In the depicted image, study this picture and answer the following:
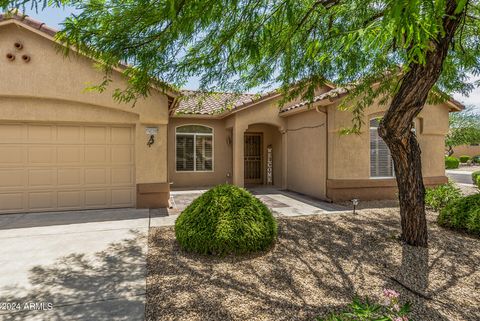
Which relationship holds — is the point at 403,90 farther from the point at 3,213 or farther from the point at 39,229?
the point at 3,213

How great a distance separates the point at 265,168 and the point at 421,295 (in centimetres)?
1158

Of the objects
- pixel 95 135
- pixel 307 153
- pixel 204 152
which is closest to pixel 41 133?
pixel 95 135

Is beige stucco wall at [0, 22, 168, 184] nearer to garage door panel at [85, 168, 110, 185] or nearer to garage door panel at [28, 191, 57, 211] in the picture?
garage door panel at [85, 168, 110, 185]

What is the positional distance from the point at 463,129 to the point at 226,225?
44280mm

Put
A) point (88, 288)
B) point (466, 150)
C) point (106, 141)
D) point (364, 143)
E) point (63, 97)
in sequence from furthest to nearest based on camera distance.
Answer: point (466, 150) < point (364, 143) < point (106, 141) < point (63, 97) < point (88, 288)

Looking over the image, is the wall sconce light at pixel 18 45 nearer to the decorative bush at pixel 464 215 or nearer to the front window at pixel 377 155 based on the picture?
the front window at pixel 377 155

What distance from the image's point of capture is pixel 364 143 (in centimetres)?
1047

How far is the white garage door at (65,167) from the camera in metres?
8.23

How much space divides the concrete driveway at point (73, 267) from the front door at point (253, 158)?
8.00 m

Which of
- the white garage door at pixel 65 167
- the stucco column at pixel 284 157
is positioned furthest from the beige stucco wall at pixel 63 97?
the stucco column at pixel 284 157

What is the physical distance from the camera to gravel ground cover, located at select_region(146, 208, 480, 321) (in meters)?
3.38

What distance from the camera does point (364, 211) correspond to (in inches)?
339

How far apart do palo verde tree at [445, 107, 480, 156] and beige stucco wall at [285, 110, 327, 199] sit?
33131 millimetres

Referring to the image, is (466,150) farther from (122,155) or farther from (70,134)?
(70,134)
